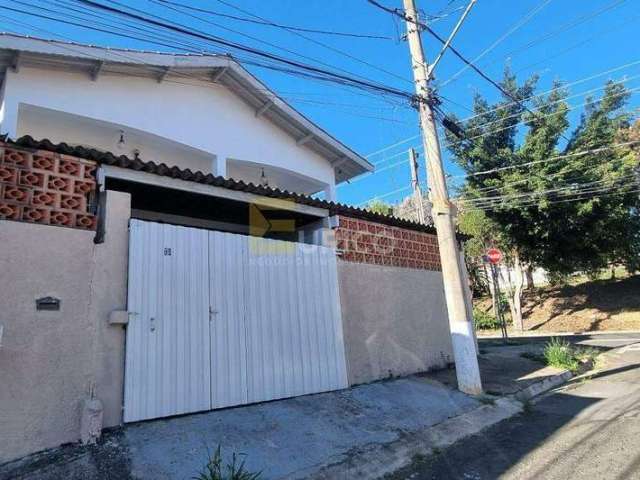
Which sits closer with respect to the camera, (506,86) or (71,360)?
(71,360)

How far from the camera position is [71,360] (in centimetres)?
439

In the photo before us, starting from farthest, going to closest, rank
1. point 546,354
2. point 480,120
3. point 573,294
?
point 573,294 < point 480,120 < point 546,354

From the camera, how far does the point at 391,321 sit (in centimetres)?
825

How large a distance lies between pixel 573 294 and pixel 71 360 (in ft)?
87.6

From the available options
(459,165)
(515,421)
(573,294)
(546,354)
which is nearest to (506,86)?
Answer: (459,165)

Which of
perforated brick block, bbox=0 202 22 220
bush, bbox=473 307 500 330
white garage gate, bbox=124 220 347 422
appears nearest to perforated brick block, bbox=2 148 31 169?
perforated brick block, bbox=0 202 22 220

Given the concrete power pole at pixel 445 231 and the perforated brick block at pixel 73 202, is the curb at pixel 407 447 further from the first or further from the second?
the perforated brick block at pixel 73 202

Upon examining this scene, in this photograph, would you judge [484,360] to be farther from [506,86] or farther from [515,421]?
[506,86]

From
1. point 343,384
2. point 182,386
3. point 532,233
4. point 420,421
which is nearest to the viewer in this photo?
point 182,386

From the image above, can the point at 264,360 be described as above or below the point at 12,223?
below

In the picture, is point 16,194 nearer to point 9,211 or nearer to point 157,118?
point 9,211

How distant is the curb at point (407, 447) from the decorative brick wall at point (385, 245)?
10.4 ft

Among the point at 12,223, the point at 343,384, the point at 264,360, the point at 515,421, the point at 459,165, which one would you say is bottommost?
the point at 515,421

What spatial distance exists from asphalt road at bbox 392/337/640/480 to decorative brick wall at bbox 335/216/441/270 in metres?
Answer: 3.46
